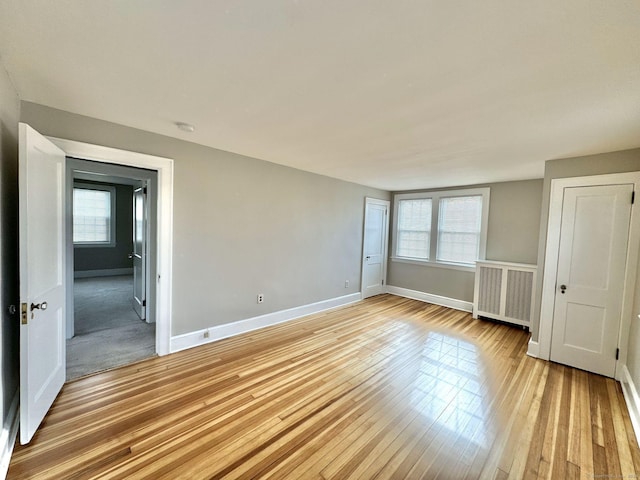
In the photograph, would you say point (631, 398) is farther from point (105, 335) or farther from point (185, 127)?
point (105, 335)

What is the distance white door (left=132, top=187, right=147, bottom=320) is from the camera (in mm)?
4051

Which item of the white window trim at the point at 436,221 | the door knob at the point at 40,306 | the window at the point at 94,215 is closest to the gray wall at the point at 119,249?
the window at the point at 94,215

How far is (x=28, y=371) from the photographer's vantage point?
1715 millimetres

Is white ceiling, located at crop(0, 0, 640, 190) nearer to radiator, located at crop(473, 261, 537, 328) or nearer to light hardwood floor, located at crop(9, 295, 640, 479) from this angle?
radiator, located at crop(473, 261, 537, 328)

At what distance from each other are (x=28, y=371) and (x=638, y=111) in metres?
4.58

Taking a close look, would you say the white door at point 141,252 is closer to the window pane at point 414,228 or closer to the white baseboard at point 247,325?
the white baseboard at point 247,325

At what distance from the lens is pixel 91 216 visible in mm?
7109

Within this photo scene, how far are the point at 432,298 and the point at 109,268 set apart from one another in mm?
8593

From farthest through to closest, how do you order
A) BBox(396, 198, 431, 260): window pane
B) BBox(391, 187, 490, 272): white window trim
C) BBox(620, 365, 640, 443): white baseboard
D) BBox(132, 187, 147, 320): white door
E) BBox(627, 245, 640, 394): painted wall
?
BBox(396, 198, 431, 260): window pane → BBox(391, 187, 490, 272): white window trim → BBox(132, 187, 147, 320): white door → BBox(627, 245, 640, 394): painted wall → BBox(620, 365, 640, 443): white baseboard

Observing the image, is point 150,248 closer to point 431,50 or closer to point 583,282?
point 431,50

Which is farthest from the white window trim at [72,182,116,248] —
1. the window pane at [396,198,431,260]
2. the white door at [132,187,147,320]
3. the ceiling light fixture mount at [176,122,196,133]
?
the window pane at [396,198,431,260]

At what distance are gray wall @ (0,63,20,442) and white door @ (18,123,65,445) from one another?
0.12 metres

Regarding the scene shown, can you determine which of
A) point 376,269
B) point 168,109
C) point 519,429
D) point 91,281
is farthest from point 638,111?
point 91,281

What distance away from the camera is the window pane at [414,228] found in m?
5.59
